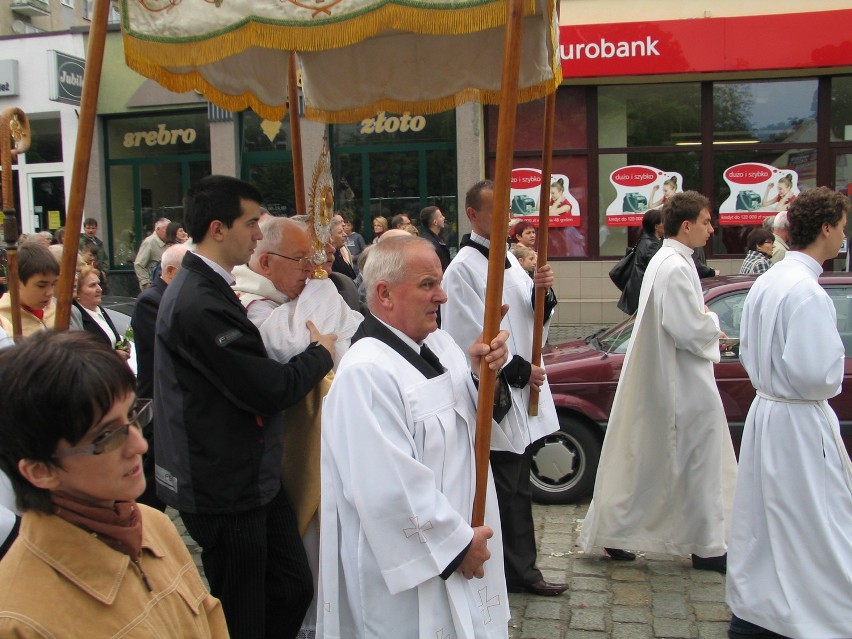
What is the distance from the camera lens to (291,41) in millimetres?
2949

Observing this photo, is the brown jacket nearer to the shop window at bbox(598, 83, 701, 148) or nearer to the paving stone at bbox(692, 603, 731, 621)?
the paving stone at bbox(692, 603, 731, 621)

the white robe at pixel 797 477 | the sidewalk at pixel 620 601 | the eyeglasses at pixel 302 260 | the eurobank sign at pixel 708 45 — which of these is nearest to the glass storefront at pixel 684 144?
the eurobank sign at pixel 708 45

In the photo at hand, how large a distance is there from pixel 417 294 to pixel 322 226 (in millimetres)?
1220

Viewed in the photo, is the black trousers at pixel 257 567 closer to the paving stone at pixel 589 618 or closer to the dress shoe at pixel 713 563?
the paving stone at pixel 589 618

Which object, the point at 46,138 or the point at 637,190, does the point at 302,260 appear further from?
the point at 46,138

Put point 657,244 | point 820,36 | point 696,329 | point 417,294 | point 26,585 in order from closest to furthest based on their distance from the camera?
1. point 26,585
2. point 417,294
3. point 696,329
4. point 657,244
5. point 820,36

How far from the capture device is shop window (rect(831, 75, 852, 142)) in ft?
44.5

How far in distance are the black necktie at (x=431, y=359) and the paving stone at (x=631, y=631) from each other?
6.94 ft

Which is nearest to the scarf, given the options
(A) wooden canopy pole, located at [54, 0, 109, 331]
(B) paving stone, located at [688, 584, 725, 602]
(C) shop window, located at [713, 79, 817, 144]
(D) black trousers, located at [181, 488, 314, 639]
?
(A) wooden canopy pole, located at [54, 0, 109, 331]

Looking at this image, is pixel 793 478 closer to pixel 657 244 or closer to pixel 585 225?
pixel 657 244

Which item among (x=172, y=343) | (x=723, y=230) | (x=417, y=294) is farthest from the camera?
(x=723, y=230)

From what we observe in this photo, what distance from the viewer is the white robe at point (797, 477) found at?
368 cm

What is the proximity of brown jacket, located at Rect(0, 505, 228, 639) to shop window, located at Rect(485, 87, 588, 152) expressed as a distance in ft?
42.4

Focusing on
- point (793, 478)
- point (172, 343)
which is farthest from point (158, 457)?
point (793, 478)
